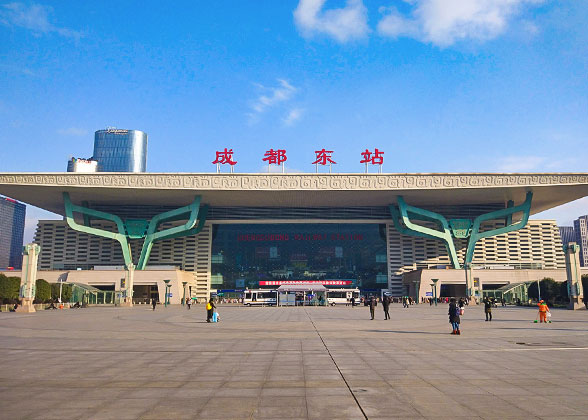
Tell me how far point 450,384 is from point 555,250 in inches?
3119

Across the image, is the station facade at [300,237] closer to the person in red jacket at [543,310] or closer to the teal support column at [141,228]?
the teal support column at [141,228]

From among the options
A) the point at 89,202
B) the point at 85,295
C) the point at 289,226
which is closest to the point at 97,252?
the point at 89,202

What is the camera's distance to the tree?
49.5 meters

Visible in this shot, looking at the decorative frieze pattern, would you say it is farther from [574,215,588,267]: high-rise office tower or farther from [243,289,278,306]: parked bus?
[574,215,588,267]: high-rise office tower

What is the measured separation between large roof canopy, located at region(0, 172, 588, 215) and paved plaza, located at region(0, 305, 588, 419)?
44.4m

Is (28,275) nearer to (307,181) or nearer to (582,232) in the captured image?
(307,181)

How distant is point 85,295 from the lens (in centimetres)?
6034

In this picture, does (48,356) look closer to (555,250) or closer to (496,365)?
(496,365)

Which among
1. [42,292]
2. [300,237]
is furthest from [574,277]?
[42,292]

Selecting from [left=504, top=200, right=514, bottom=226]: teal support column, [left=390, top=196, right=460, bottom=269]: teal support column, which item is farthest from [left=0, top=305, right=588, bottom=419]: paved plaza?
[left=504, top=200, right=514, bottom=226]: teal support column

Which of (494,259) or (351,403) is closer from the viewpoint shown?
(351,403)

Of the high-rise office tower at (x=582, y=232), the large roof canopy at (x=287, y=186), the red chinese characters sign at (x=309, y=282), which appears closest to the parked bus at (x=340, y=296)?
the large roof canopy at (x=287, y=186)

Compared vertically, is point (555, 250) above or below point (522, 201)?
below

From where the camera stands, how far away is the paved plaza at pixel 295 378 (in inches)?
267
